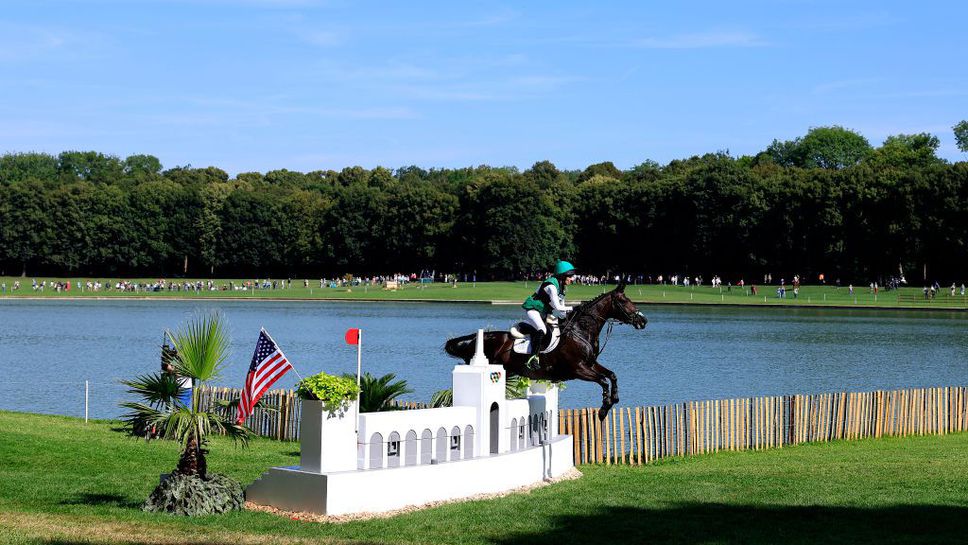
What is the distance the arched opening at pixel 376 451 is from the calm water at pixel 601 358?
19259 mm

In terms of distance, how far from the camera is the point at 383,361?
56.2m

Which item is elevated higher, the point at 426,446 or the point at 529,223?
the point at 529,223

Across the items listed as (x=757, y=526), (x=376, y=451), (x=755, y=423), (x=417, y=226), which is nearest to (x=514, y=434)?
(x=376, y=451)

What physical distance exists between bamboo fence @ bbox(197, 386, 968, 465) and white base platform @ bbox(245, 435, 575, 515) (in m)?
4.68

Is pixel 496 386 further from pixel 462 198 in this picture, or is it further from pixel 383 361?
pixel 462 198

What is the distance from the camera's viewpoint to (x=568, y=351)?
21594mm

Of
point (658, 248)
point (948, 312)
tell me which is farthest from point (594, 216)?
point (948, 312)

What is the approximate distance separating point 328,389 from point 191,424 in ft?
6.17

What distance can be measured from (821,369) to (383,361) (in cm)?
1945

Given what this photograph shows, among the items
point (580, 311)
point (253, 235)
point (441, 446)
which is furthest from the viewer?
point (253, 235)

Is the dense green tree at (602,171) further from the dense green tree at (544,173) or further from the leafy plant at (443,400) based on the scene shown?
the leafy plant at (443,400)

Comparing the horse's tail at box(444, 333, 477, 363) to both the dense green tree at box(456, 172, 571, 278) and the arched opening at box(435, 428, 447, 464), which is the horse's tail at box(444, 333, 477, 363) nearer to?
the arched opening at box(435, 428, 447, 464)

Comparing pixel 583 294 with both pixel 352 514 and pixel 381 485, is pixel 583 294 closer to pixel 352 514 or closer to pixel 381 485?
pixel 381 485

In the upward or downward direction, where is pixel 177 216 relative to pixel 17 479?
upward
